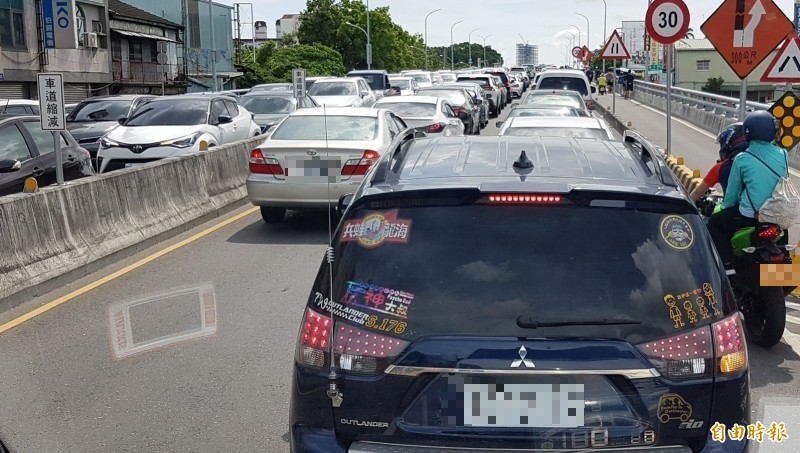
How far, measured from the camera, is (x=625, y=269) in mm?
3613

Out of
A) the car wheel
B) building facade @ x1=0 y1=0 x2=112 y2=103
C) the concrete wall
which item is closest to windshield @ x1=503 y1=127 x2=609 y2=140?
the car wheel

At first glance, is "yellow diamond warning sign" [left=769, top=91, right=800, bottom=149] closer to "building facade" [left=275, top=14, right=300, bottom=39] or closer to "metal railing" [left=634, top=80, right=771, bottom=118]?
"metal railing" [left=634, top=80, right=771, bottom=118]

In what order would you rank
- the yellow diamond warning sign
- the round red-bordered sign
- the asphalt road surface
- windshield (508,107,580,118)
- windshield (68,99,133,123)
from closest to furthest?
the asphalt road surface
the yellow diamond warning sign
the round red-bordered sign
windshield (508,107,580,118)
windshield (68,99,133,123)

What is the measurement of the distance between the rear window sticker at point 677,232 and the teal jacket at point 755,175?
11.8 feet

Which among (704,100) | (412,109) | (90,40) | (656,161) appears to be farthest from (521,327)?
(90,40)

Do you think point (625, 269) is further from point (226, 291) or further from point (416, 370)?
point (226, 291)

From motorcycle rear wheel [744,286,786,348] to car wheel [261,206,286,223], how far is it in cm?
774

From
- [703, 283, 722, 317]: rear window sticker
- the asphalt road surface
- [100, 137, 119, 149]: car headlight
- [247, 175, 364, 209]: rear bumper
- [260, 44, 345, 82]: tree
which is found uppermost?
[260, 44, 345, 82]: tree

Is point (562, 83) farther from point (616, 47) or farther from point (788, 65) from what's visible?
point (788, 65)

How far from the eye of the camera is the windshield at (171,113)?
1880 centimetres

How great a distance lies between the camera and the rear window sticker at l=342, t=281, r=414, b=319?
11.9ft

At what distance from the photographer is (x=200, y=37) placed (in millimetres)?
70375

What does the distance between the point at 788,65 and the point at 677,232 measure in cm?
1004

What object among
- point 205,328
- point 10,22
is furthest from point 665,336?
point 10,22
